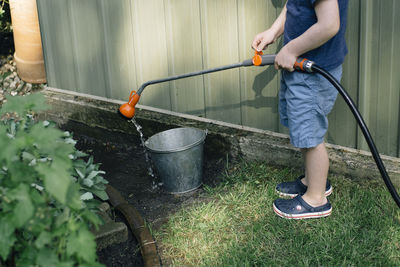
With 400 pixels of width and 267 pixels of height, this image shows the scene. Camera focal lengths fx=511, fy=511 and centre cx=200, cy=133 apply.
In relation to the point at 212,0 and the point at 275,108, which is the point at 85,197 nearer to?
the point at 275,108

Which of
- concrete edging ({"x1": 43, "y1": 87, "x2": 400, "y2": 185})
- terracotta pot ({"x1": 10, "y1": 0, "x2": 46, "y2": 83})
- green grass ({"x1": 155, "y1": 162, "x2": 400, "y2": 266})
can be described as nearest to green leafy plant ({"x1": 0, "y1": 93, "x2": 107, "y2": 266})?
green grass ({"x1": 155, "y1": 162, "x2": 400, "y2": 266})

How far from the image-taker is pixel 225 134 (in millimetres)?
3553

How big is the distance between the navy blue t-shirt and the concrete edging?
26.4 inches

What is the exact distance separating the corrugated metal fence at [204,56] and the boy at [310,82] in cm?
26

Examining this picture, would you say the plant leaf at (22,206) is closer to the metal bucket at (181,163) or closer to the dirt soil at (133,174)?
the dirt soil at (133,174)

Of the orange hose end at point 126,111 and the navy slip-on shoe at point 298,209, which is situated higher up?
the orange hose end at point 126,111

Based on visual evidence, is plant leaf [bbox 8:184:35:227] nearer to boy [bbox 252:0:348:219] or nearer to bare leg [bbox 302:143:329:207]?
boy [bbox 252:0:348:219]

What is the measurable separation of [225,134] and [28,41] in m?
2.74

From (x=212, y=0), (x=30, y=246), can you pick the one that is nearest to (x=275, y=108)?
(x=212, y=0)

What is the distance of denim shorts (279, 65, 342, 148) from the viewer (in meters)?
2.57

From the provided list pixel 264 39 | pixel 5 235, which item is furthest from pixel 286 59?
pixel 5 235

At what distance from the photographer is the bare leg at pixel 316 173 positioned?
269 cm

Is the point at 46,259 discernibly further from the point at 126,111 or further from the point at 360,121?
the point at 126,111

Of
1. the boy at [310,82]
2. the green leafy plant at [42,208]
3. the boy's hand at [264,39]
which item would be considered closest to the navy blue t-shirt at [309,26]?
the boy at [310,82]
